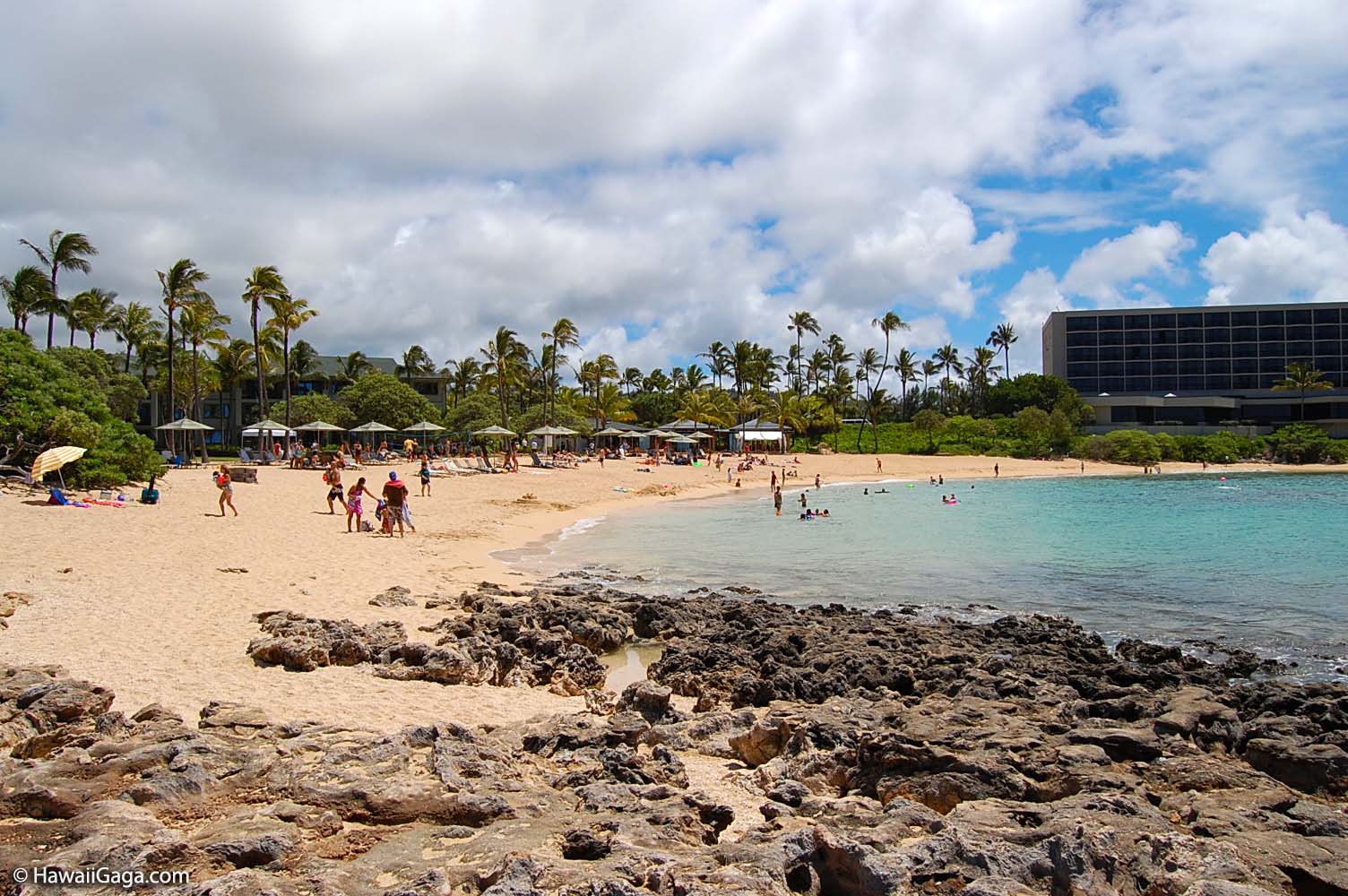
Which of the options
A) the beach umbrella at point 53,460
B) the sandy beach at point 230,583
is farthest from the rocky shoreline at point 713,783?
the beach umbrella at point 53,460

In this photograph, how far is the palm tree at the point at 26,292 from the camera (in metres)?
36.5

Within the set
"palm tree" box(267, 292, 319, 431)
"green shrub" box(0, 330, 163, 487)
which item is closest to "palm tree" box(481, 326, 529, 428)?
"palm tree" box(267, 292, 319, 431)

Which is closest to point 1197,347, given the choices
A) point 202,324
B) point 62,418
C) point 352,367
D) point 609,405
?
point 609,405

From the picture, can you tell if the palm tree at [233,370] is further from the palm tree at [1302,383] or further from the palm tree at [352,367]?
the palm tree at [1302,383]

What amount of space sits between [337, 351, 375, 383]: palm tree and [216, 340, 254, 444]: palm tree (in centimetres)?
872

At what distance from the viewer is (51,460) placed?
65.0ft

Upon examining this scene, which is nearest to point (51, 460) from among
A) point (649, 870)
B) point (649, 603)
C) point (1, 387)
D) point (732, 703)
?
point (1, 387)

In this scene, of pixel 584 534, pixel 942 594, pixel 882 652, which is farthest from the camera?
pixel 584 534

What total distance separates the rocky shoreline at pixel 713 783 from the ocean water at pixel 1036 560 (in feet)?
15.9

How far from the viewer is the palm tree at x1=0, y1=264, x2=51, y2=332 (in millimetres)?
36500

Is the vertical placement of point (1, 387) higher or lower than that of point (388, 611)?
higher

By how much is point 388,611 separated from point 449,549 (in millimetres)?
7574

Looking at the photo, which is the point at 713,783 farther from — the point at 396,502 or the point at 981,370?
the point at 981,370

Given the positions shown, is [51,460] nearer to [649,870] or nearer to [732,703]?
[732,703]
